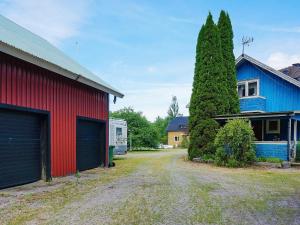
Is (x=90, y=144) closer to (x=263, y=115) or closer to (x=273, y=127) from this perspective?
(x=263, y=115)

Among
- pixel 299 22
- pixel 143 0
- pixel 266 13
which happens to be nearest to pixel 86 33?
pixel 143 0

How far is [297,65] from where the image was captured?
27844 mm

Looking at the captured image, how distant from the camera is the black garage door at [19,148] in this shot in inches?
366

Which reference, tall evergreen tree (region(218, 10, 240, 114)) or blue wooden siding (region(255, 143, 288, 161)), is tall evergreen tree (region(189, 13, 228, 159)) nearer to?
tall evergreen tree (region(218, 10, 240, 114))

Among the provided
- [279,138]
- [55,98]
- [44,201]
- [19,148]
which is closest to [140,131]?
[279,138]

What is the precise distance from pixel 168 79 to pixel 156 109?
55.0 metres

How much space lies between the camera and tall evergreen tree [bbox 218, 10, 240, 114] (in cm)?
2219

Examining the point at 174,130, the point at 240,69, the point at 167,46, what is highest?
the point at 167,46

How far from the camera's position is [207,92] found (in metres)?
20.9

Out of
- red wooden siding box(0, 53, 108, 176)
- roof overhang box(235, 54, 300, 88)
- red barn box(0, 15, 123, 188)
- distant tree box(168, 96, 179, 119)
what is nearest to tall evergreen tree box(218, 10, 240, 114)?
roof overhang box(235, 54, 300, 88)

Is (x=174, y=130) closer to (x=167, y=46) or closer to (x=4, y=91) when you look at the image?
(x=167, y=46)

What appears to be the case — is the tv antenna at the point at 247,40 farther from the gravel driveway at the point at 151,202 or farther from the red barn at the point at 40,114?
the gravel driveway at the point at 151,202

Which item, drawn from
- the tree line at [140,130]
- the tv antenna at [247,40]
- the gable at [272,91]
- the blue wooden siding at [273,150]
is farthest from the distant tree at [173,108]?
the blue wooden siding at [273,150]

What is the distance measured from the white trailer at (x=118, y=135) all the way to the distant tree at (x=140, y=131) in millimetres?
9911
